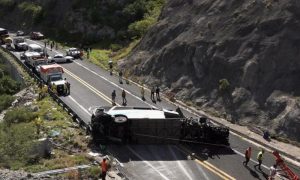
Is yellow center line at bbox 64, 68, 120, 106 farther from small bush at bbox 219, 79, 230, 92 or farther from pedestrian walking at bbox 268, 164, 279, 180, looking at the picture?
pedestrian walking at bbox 268, 164, 279, 180

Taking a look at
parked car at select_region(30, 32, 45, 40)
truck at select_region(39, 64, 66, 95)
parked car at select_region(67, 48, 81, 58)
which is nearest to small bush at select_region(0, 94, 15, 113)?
truck at select_region(39, 64, 66, 95)

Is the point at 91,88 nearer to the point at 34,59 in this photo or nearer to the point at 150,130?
the point at 34,59

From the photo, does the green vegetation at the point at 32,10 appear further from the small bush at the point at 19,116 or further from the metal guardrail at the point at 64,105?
the small bush at the point at 19,116

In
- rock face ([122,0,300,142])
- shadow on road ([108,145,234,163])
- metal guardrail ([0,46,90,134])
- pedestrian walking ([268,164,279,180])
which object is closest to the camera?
pedestrian walking ([268,164,279,180])

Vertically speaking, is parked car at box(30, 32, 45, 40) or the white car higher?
parked car at box(30, 32, 45, 40)

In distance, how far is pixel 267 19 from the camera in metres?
47.2

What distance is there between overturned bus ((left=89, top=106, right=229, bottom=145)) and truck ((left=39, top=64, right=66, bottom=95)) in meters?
15.7

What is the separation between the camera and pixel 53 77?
171ft

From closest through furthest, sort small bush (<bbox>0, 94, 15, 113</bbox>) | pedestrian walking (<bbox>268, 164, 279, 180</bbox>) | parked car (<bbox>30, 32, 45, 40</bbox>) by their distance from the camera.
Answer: pedestrian walking (<bbox>268, 164, 279, 180</bbox>) → small bush (<bbox>0, 94, 15, 113</bbox>) → parked car (<bbox>30, 32, 45, 40</bbox>)

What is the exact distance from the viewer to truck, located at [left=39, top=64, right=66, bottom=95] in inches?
1960

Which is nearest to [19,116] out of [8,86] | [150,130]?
[150,130]

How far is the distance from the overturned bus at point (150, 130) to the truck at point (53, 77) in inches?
619

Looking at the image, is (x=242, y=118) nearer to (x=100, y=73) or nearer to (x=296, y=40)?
(x=296, y=40)

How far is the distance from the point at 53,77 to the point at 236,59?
1895 cm
